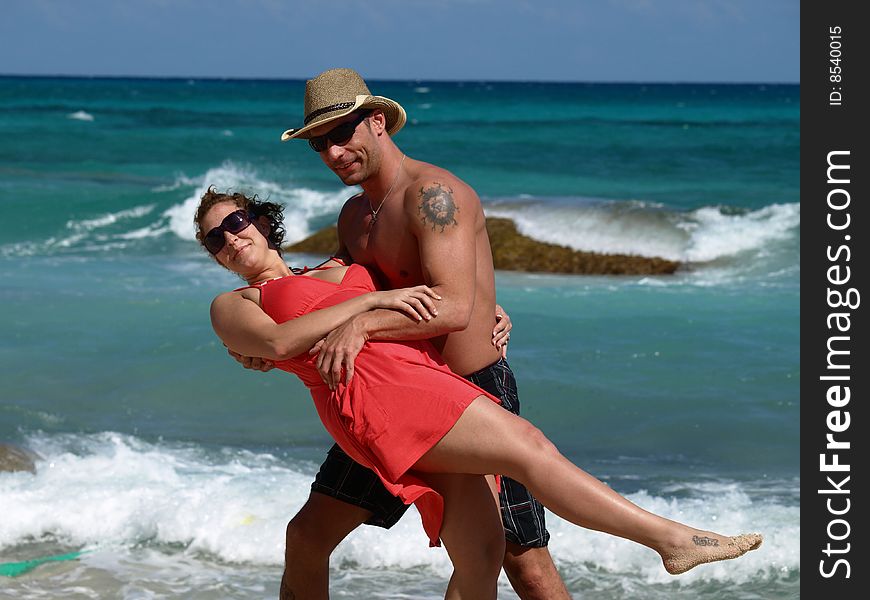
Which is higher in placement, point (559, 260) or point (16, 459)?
point (559, 260)

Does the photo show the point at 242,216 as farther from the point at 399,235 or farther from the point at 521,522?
the point at 521,522

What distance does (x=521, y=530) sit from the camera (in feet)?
13.4

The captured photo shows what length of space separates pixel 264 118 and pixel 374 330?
49818mm

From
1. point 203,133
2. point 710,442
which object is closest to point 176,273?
point 710,442

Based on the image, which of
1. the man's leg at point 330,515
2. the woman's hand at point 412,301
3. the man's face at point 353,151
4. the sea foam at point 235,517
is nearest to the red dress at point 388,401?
the woman's hand at point 412,301

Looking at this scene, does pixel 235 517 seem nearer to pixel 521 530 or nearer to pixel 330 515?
pixel 330 515

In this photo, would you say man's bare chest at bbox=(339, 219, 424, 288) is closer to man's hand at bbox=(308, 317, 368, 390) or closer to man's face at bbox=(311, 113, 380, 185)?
man's face at bbox=(311, 113, 380, 185)

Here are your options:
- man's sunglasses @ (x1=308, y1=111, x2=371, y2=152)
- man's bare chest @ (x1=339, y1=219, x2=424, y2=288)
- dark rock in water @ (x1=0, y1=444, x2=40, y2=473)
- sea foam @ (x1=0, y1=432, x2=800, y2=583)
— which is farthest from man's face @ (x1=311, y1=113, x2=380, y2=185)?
dark rock in water @ (x1=0, y1=444, x2=40, y2=473)

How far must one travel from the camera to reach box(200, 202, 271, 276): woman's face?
12.9ft

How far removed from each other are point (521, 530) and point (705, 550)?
0.77 metres

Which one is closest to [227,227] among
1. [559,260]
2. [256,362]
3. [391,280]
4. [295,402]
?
[256,362]

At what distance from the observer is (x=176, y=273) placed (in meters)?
14.5
